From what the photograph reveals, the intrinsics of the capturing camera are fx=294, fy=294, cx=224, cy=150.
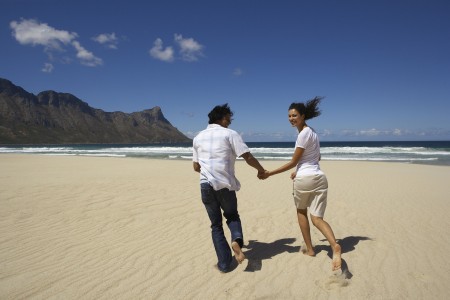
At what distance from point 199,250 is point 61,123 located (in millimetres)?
180145

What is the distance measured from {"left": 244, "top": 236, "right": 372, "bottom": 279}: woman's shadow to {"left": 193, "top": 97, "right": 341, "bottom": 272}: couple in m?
0.46

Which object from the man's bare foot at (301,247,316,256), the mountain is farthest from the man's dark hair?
the mountain

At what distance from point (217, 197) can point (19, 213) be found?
5.12m

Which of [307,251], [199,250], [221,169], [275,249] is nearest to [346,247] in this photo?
[307,251]

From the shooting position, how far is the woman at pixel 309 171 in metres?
3.43

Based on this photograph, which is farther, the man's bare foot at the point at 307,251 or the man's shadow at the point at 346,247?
the man's bare foot at the point at 307,251

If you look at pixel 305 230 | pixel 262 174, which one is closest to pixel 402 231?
pixel 305 230

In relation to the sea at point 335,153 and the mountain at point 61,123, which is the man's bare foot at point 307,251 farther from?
the mountain at point 61,123

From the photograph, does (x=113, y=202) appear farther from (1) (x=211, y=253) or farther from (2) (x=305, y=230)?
(2) (x=305, y=230)

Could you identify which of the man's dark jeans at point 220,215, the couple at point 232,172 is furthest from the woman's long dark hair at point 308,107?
the man's dark jeans at point 220,215

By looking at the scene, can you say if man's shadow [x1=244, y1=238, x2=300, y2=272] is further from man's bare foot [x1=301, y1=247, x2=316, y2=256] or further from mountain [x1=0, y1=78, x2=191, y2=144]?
mountain [x1=0, y1=78, x2=191, y2=144]

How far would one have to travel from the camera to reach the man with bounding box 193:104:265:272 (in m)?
3.28

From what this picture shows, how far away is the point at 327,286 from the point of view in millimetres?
3156

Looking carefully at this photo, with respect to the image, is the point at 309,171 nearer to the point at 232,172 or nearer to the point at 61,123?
the point at 232,172
